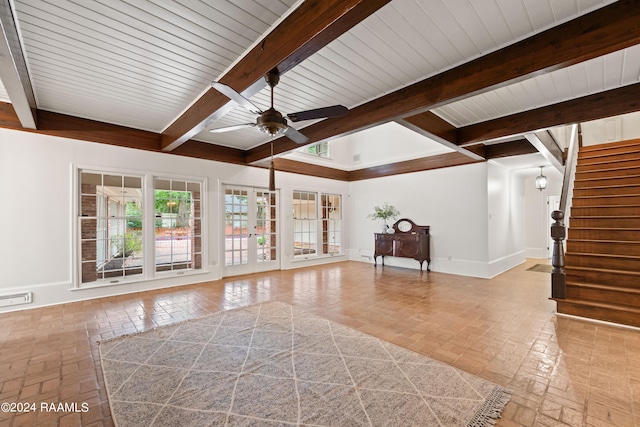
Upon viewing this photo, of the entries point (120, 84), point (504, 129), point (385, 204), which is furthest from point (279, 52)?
point (385, 204)

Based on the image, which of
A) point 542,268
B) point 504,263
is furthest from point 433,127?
point 542,268

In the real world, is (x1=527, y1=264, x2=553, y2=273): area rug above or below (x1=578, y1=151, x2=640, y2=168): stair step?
below

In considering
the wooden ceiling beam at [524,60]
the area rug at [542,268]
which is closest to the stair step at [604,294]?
the wooden ceiling beam at [524,60]

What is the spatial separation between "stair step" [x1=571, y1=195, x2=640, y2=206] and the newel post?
120 cm

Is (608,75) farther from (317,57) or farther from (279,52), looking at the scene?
(279,52)

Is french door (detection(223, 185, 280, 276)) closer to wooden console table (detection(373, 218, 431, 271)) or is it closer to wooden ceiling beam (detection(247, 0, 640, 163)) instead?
wooden console table (detection(373, 218, 431, 271))

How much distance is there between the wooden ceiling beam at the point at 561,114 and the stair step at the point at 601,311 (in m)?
2.32

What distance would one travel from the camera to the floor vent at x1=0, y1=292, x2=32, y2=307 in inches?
154

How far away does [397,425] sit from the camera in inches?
68.4

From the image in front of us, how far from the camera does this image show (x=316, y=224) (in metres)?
8.16

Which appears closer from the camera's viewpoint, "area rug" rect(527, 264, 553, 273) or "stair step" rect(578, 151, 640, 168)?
"stair step" rect(578, 151, 640, 168)

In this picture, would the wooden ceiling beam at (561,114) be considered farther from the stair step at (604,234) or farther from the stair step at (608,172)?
the stair step at (608,172)

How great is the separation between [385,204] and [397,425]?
653 centimetres

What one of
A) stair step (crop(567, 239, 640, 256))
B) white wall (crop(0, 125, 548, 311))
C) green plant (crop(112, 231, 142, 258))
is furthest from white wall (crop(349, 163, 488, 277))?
green plant (crop(112, 231, 142, 258))
